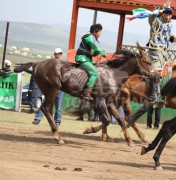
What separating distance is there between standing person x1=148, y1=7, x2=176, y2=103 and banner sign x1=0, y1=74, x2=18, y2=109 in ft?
24.8

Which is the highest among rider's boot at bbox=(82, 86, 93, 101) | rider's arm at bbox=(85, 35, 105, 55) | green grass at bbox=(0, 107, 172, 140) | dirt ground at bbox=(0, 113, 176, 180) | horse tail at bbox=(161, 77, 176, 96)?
rider's arm at bbox=(85, 35, 105, 55)

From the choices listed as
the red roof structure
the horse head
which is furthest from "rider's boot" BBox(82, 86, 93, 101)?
the red roof structure

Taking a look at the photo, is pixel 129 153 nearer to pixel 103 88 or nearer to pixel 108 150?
pixel 108 150

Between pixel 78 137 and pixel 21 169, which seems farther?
pixel 78 137

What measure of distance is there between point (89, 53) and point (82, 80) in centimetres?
57

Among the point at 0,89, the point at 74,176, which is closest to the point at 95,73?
the point at 74,176

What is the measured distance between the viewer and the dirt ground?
9.95 m

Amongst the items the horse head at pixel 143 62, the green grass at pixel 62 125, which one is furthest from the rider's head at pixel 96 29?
the green grass at pixel 62 125

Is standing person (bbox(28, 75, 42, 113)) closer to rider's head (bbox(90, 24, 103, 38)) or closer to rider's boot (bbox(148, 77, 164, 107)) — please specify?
rider's boot (bbox(148, 77, 164, 107))

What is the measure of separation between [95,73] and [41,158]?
3354 millimetres

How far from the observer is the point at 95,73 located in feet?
48.0

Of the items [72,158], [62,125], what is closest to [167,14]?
[72,158]

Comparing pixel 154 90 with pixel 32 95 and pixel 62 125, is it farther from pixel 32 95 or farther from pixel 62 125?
pixel 32 95

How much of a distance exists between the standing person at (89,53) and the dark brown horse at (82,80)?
0.40ft
